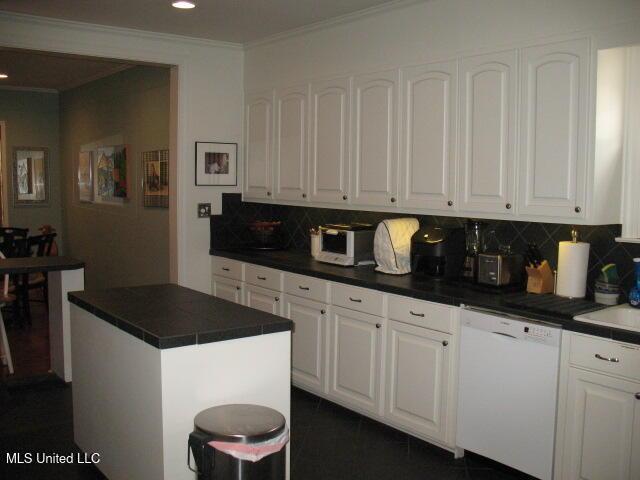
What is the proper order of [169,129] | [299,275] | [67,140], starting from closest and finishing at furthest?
[299,275]
[169,129]
[67,140]

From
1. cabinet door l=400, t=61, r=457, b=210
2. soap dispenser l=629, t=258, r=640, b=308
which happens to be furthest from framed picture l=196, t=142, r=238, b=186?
soap dispenser l=629, t=258, r=640, b=308

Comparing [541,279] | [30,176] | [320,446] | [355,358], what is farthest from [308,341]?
[30,176]

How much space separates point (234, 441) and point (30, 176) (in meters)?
7.38

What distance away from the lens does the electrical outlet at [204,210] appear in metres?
5.36

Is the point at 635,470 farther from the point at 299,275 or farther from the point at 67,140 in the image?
the point at 67,140

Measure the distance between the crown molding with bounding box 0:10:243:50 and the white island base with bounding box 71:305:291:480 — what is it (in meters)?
2.45

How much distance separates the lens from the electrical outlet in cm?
536

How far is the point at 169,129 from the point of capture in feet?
18.7

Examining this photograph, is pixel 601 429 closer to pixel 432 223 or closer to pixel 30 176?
pixel 432 223

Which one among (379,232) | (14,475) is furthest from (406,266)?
(14,475)

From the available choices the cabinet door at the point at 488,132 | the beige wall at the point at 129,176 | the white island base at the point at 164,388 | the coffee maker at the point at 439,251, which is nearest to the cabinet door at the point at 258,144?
the beige wall at the point at 129,176

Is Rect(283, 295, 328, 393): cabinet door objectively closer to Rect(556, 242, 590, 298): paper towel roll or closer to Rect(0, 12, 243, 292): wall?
Rect(0, 12, 243, 292): wall

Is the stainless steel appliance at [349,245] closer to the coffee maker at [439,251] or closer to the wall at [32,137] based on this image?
the coffee maker at [439,251]

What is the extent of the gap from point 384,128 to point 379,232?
0.64 metres
